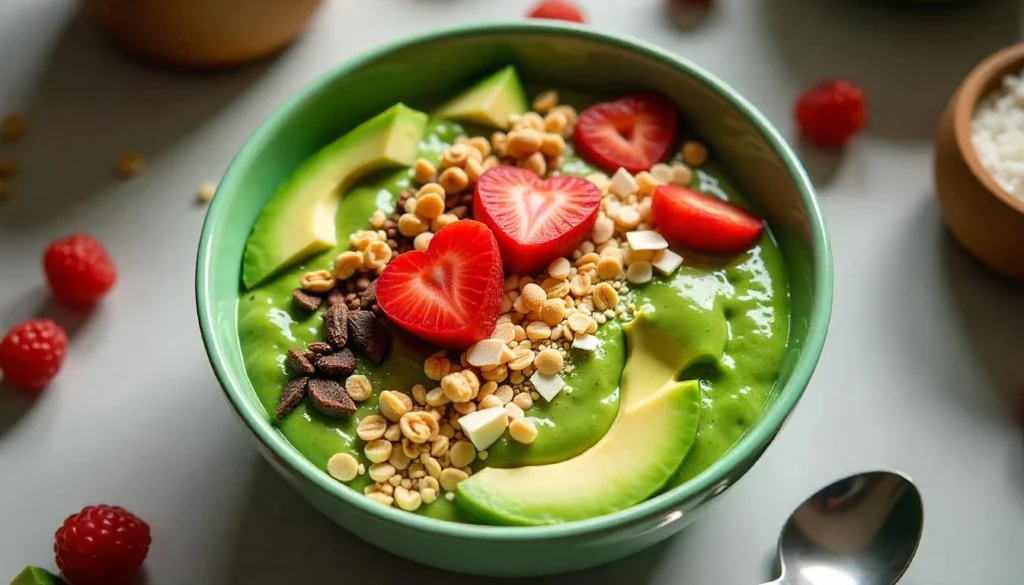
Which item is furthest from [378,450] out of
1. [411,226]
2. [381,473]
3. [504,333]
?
[411,226]

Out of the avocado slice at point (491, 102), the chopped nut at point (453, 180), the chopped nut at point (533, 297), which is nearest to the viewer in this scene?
the chopped nut at point (533, 297)

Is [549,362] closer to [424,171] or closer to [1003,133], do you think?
[424,171]

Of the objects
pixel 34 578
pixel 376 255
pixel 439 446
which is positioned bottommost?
pixel 34 578

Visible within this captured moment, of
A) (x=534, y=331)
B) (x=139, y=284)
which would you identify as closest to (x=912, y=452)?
(x=534, y=331)

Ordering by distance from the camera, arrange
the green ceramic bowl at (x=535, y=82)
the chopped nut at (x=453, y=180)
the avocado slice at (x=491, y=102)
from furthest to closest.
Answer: the avocado slice at (x=491, y=102), the chopped nut at (x=453, y=180), the green ceramic bowl at (x=535, y=82)

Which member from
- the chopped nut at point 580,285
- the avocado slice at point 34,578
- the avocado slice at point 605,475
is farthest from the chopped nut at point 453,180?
the avocado slice at point 34,578

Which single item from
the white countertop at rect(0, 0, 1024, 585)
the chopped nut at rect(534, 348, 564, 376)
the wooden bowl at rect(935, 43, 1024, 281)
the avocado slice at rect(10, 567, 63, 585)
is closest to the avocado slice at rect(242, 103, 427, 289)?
the white countertop at rect(0, 0, 1024, 585)

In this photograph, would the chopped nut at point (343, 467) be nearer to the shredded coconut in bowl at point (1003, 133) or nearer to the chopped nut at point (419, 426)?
the chopped nut at point (419, 426)
